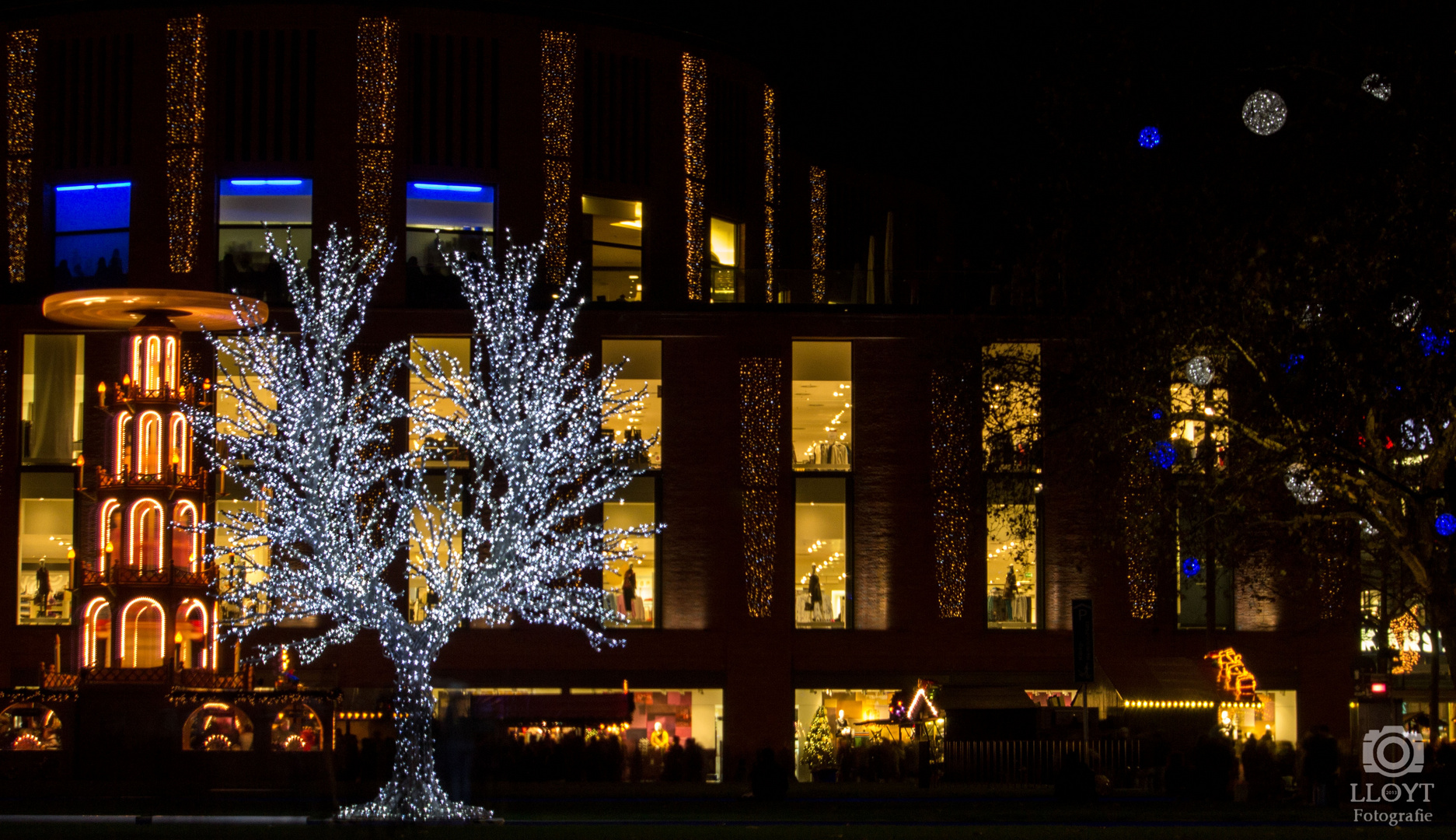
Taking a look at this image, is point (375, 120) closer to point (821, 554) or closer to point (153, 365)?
point (153, 365)

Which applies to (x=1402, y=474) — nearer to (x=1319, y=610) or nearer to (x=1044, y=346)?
(x=1044, y=346)

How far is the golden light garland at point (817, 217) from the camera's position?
49.0 metres

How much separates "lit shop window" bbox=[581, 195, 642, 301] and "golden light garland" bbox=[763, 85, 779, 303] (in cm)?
453

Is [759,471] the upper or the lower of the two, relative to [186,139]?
lower

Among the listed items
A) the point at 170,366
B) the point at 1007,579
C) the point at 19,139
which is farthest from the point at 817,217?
the point at 170,366

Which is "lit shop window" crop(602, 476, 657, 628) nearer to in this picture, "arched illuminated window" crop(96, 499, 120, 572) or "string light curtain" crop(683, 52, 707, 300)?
"string light curtain" crop(683, 52, 707, 300)

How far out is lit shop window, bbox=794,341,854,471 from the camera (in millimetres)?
40062

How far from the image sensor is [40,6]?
39750mm

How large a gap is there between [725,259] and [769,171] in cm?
342

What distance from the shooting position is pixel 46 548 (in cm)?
3834

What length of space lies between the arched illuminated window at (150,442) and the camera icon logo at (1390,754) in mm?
22822

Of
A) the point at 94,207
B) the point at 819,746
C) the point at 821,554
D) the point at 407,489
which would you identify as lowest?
the point at 819,746

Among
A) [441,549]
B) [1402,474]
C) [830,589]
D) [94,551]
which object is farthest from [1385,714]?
[94,551]

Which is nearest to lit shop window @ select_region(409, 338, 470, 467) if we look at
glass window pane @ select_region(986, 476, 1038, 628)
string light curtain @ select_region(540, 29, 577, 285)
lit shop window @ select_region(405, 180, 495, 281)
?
lit shop window @ select_region(405, 180, 495, 281)
